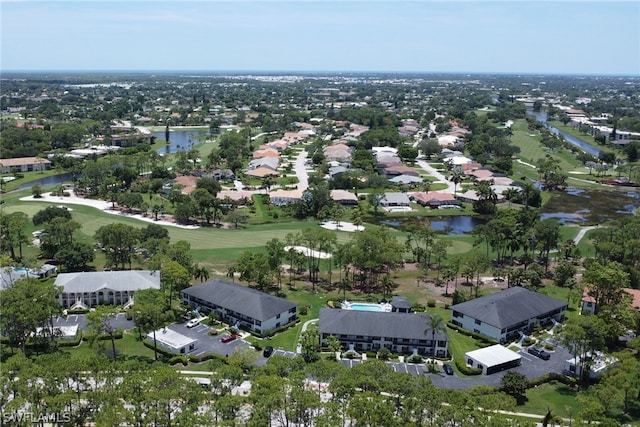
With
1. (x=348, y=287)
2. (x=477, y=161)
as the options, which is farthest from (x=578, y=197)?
(x=348, y=287)

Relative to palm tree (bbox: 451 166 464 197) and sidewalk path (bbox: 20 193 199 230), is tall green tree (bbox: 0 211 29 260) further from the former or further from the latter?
palm tree (bbox: 451 166 464 197)

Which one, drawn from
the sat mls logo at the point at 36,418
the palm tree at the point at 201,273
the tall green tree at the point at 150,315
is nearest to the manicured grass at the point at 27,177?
the palm tree at the point at 201,273

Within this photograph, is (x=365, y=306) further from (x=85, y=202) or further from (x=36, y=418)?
(x=85, y=202)

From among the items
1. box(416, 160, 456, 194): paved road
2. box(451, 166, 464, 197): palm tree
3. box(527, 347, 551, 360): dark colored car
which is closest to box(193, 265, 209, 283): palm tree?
box(527, 347, 551, 360): dark colored car

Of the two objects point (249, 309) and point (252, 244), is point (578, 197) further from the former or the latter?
point (249, 309)

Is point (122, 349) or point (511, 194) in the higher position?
point (511, 194)

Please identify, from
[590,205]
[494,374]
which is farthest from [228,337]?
[590,205]
